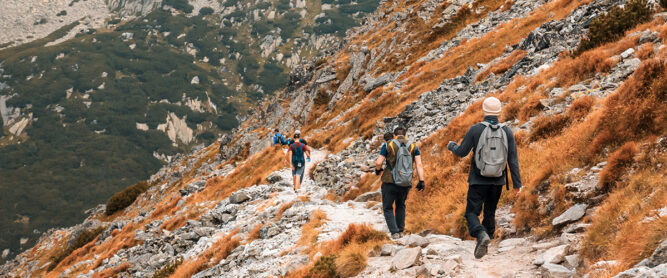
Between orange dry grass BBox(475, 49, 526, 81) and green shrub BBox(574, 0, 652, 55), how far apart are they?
19.3 ft

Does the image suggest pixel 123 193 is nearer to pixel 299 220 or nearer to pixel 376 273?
pixel 299 220

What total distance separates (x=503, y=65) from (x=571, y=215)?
56.2ft

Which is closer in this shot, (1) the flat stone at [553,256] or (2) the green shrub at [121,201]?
(1) the flat stone at [553,256]

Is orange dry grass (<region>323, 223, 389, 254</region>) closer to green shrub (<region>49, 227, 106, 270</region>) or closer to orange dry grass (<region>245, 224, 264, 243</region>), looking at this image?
orange dry grass (<region>245, 224, 264, 243</region>)

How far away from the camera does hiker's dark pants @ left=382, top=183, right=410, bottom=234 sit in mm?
9891

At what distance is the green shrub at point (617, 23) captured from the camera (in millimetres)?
15469

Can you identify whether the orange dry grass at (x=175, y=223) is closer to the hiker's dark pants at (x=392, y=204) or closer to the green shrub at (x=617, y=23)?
the hiker's dark pants at (x=392, y=204)

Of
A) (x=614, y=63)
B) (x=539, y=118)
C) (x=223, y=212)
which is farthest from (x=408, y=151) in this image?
(x=223, y=212)

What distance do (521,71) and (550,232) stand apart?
559 inches

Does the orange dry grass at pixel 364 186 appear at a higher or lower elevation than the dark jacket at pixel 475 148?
lower

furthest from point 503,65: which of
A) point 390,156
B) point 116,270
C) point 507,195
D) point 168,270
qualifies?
point 116,270

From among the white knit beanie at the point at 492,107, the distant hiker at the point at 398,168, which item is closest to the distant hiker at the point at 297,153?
the distant hiker at the point at 398,168

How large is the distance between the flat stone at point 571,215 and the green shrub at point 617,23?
11.3m

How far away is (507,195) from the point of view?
10070 millimetres
